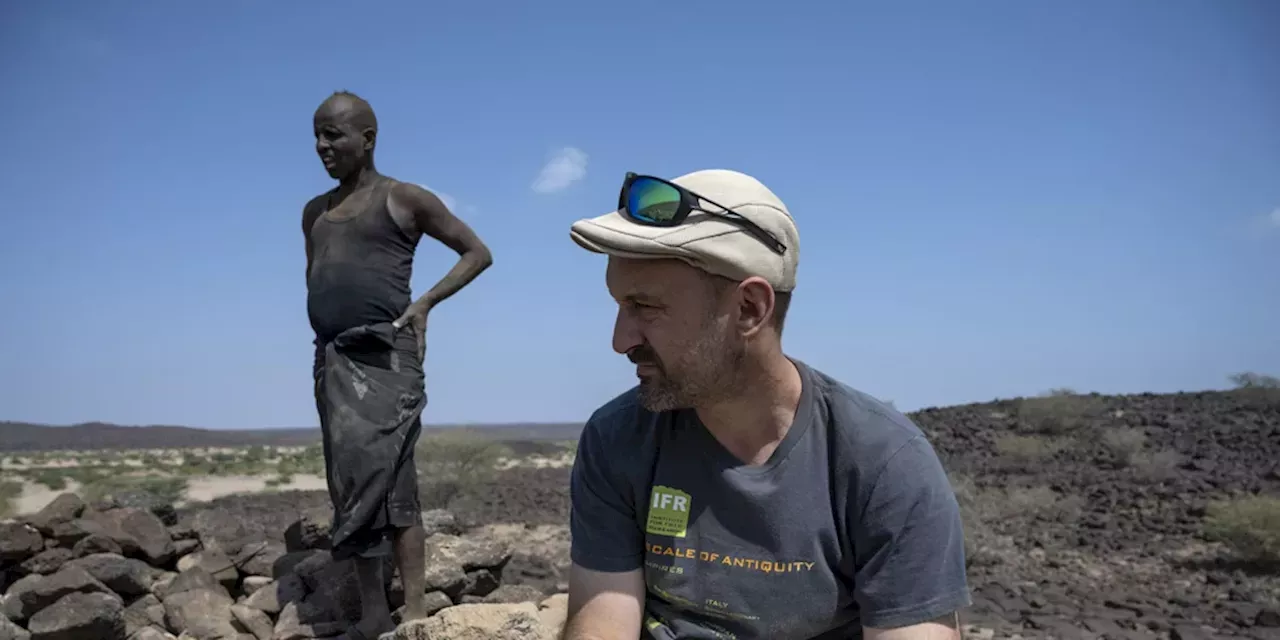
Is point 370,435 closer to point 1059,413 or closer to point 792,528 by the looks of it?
point 792,528

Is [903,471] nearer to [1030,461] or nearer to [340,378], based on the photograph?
[340,378]

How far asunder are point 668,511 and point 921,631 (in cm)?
60

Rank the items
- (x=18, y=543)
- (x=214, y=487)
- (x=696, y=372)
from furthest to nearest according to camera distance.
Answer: (x=214, y=487)
(x=18, y=543)
(x=696, y=372)

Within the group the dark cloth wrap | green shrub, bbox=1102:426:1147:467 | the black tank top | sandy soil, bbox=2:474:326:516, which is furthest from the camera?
sandy soil, bbox=2:474:326:516

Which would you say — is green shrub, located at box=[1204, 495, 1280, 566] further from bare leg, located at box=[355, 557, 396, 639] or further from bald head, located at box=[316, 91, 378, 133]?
bald head, located at box=[316, 91, 378, 133]

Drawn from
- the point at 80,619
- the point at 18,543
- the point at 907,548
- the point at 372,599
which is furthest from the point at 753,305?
the point at 18,543

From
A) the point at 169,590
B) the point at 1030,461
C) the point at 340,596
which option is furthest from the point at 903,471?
the point at 1030,461

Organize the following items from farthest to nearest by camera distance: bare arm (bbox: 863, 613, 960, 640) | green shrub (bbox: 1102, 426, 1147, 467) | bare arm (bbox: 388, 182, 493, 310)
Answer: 1. green shrub (bbox: 1102, 426, 1147, 467)
2. bare arm (bbox: 388, 182, 493, 310)
3. bare arm (bbox: 863, 613, 960, 640)

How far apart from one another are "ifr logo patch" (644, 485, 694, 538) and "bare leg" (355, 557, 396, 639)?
246 centimetres

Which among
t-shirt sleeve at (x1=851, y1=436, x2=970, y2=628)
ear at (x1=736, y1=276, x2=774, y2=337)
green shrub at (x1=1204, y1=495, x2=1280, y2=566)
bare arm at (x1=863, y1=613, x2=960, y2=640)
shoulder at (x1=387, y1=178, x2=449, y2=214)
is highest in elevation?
shoulder at (x1=387, y1=178, x2=449, y2=214)

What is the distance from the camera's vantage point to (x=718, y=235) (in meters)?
2.09

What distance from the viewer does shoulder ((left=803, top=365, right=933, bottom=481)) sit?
2.15 m

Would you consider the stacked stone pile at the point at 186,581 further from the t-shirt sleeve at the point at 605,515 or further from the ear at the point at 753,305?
the ear at the point at 753,305

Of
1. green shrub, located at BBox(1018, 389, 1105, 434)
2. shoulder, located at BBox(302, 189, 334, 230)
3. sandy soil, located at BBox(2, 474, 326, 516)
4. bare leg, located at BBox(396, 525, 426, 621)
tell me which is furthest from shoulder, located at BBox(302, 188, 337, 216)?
green shrub, located at BBox(1018, 389, 1105, 434)
